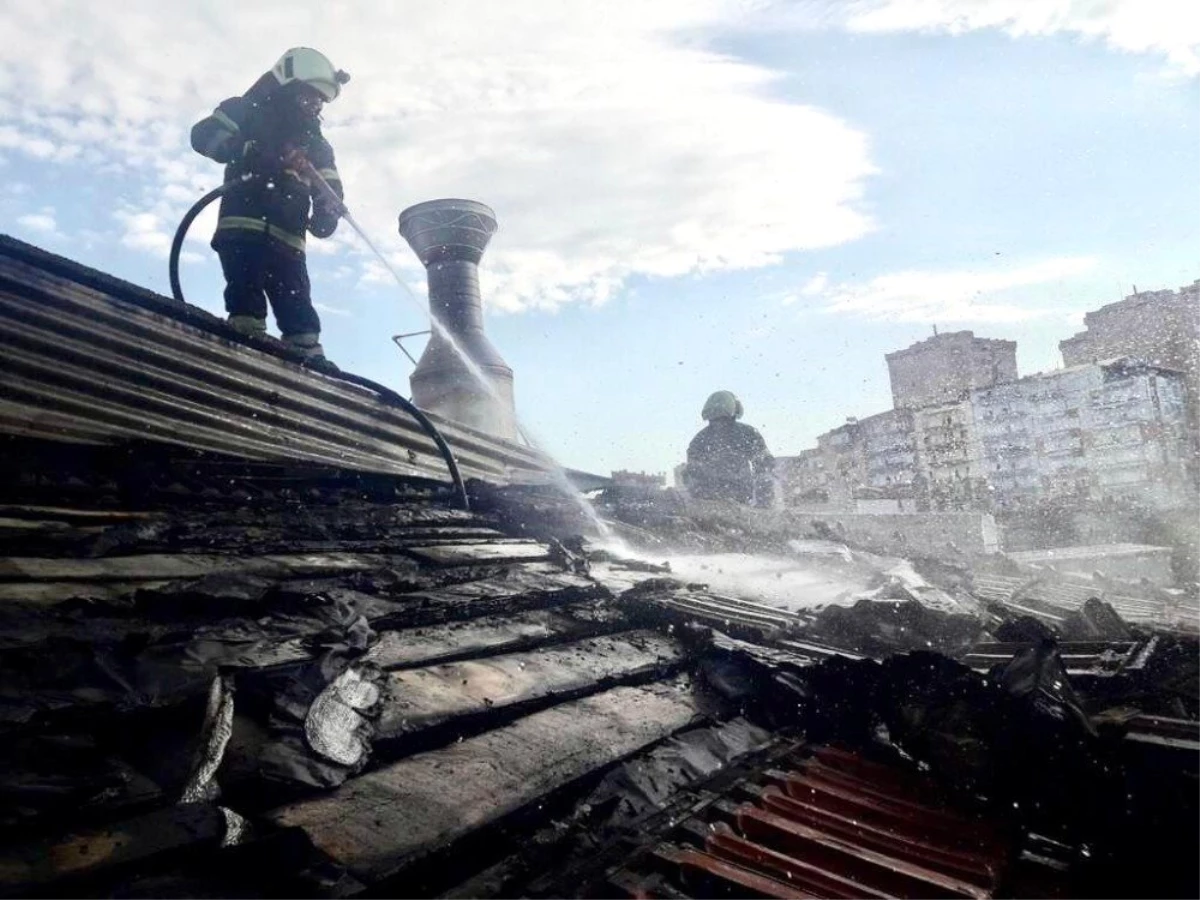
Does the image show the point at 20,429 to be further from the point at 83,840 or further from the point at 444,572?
the point at 83,840

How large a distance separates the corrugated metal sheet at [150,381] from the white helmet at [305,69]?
9.26 ft

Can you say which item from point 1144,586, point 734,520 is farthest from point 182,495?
point 1144,586

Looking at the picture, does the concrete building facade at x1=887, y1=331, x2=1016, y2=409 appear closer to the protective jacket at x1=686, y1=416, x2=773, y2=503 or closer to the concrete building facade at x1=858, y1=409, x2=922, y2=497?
the concrete building facade at x1=858, y1=409, x2=922, y2=497

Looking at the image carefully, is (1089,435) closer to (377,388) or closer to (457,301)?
(457,301)

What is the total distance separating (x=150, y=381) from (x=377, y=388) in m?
1.60

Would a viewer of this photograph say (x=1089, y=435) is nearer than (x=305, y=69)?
No

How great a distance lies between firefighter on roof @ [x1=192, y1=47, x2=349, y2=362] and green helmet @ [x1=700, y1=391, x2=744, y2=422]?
335 inches

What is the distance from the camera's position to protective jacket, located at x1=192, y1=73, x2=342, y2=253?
210 inches

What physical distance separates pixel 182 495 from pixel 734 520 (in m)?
7.33

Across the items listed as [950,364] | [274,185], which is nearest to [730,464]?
[274,185]

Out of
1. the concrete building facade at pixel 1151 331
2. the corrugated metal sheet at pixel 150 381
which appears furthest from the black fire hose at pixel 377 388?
the concrete building facade at pixel 1151 331

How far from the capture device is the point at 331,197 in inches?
231

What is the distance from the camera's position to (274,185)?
5434 mm

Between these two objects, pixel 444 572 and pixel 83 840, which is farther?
pixel 444 572
